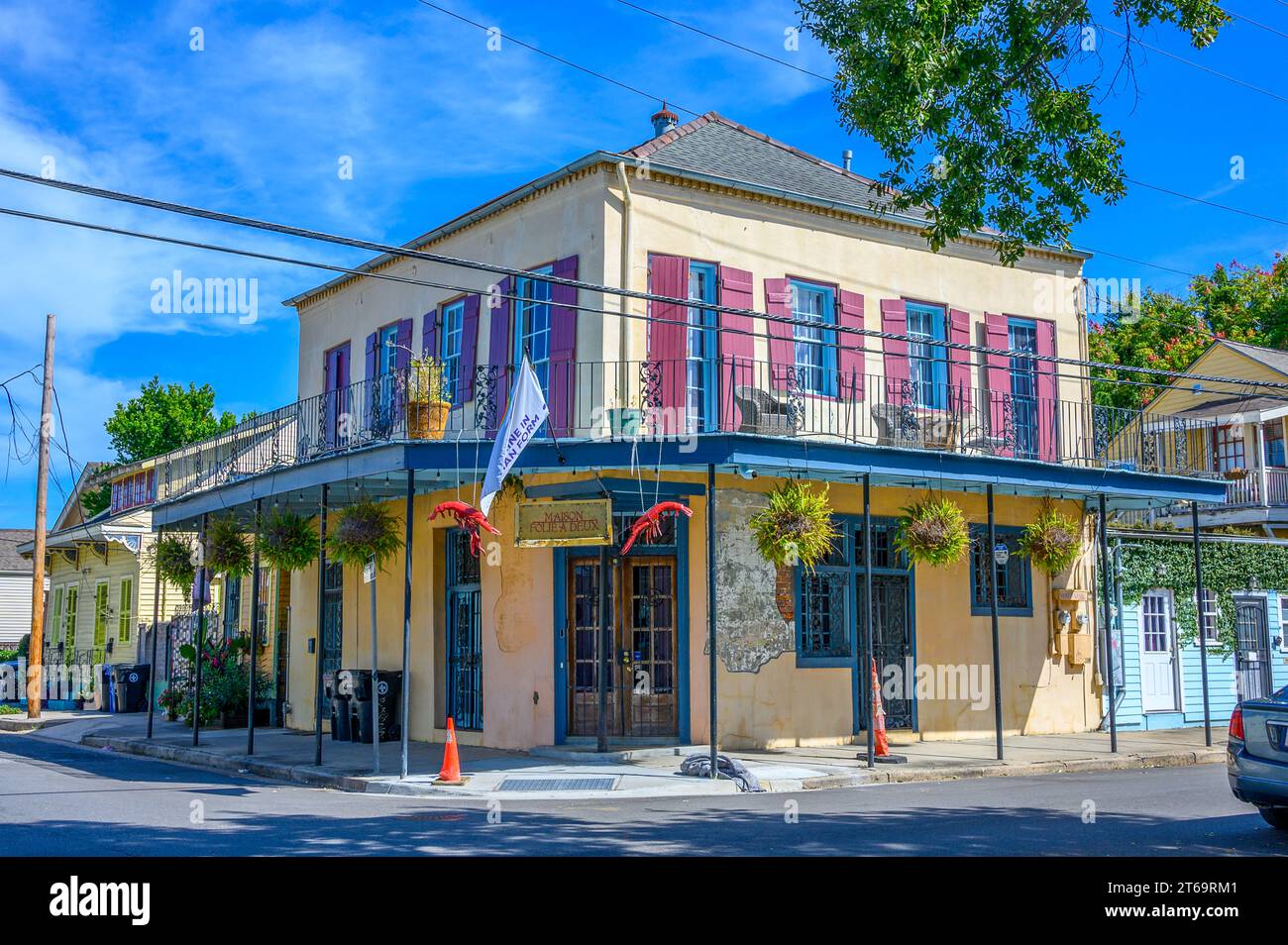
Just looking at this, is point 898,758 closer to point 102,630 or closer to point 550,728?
point 550,728

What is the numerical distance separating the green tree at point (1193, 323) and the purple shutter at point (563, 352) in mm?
28568

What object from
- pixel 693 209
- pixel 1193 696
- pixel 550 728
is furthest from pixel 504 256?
pixel 1193 696

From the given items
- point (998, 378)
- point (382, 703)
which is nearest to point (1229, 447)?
point (998, 378)

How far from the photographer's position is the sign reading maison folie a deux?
14781 mm

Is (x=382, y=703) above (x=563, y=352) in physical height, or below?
below

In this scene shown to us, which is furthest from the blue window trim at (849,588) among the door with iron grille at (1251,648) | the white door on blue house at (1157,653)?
the door with iron grille at (1251,648)

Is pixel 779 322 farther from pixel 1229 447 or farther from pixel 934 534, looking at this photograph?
pixel 1229 447

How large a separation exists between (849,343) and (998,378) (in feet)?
9.54

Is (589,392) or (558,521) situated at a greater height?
(589,392)

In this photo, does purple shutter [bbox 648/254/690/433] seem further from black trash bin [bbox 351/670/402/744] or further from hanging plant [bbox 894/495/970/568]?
black trash bin [bbox 351/670/402/744]

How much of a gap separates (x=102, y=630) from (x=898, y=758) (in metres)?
A: 24.2

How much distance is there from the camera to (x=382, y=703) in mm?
17922

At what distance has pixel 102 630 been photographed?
32.0 metres

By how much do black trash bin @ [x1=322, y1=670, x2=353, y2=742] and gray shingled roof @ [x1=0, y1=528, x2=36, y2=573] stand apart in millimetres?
28931
